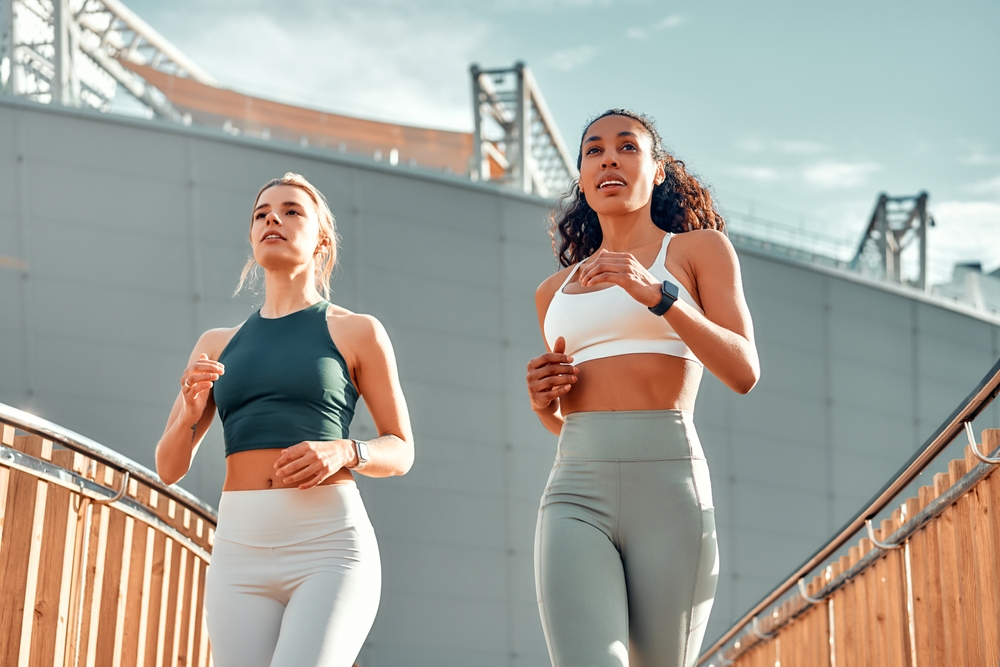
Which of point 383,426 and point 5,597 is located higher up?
point 383,426

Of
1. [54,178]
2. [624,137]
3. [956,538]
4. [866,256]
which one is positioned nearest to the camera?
[624,137]

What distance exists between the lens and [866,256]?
1941 cm

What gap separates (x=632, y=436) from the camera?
9.04 feet

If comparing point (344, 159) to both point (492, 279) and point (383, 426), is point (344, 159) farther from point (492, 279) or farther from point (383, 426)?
point (383, 426)

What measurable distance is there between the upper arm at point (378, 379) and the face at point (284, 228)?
0.29 meters

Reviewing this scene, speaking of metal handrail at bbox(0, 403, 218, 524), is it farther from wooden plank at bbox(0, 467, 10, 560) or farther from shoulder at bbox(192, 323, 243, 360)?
shoulder at bbox(192, 323, 243, 360)

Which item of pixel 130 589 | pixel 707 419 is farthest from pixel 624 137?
pixel 707 419

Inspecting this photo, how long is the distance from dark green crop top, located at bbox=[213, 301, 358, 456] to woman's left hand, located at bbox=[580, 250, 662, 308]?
2.86ft

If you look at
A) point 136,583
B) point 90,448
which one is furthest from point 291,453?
point 136,583

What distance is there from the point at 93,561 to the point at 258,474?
153 centimetres

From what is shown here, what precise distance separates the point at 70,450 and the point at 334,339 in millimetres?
1406

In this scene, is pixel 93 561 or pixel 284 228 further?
pixel 93 561

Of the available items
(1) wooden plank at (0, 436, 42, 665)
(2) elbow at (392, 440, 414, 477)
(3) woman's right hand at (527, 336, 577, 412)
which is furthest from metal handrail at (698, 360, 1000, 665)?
(1) wooden plank at (0, 436, 42, 665)

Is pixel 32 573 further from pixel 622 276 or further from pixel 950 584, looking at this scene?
pixel 950 584
